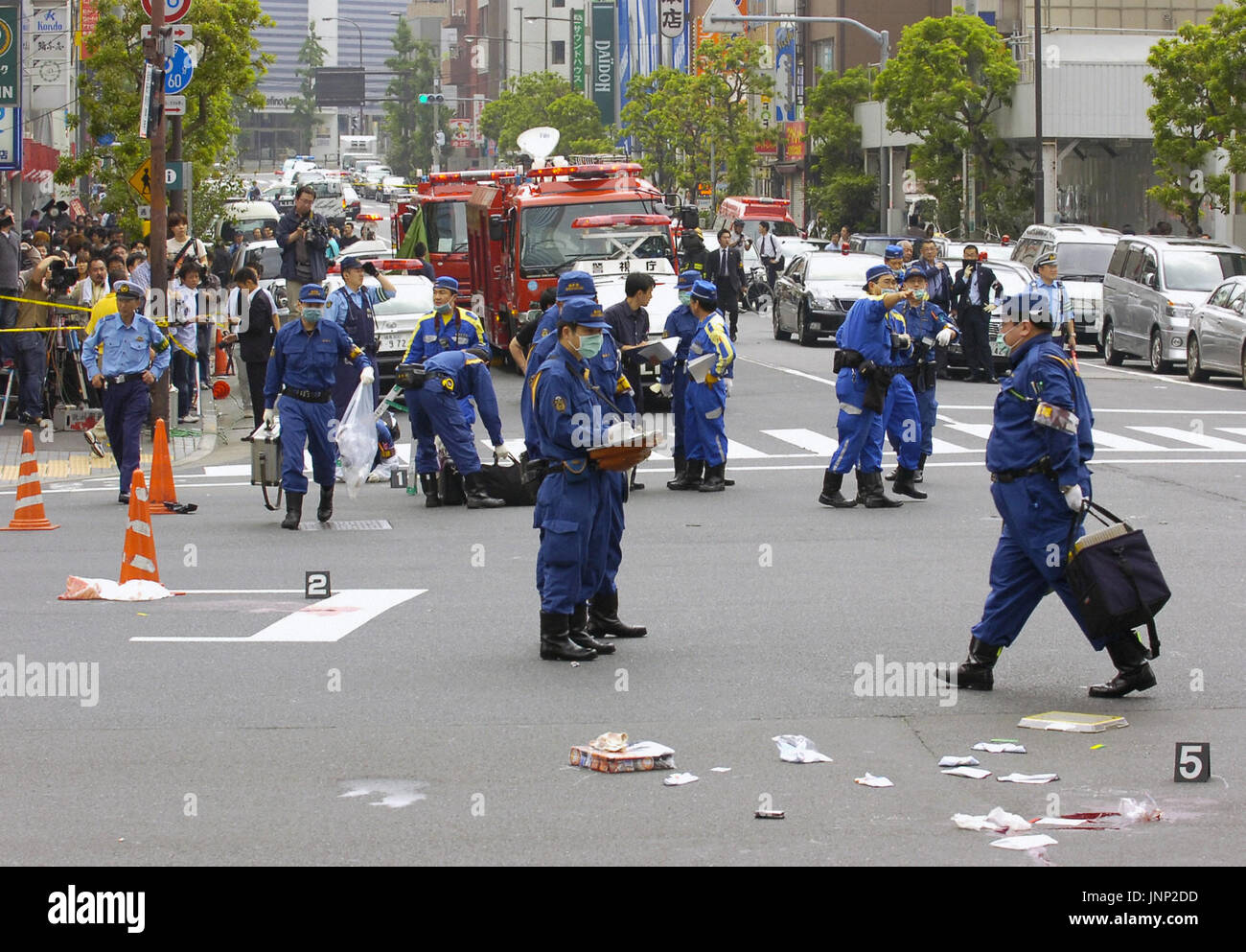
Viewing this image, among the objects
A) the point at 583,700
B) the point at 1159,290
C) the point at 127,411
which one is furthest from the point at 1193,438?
the point at 583,700

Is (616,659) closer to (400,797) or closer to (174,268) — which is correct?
(400,797)

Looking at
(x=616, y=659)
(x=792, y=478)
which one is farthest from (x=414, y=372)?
A: (x=616, y=659)

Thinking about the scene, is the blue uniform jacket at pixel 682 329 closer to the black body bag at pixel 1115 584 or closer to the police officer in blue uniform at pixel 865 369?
the police officer in blue uniform at pixel 865 369

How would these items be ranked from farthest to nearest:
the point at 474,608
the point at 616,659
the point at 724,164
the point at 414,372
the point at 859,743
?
the point at 724,164 < the point at 414,372 < the point at 474,608 < the point at 616,659 < the point at 859,743

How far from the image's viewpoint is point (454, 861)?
6379 mm

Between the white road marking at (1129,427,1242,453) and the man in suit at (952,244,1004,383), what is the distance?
5416 mm

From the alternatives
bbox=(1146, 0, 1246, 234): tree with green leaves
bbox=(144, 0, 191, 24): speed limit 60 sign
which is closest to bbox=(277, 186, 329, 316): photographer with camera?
bbox=(144, 0, 191, 24): speed limit 60 sign

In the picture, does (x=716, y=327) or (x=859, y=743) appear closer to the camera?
(x=859, y=743)

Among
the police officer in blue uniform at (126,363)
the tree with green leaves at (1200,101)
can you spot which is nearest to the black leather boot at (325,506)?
the police officer in blue uniform at (126,363)

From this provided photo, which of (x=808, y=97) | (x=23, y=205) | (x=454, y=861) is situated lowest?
(x=454, y=861)

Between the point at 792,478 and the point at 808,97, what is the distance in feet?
175

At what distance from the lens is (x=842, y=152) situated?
225 ft

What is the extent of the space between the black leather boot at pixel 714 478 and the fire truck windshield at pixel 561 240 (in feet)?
37.7

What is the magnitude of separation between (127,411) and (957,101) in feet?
133
